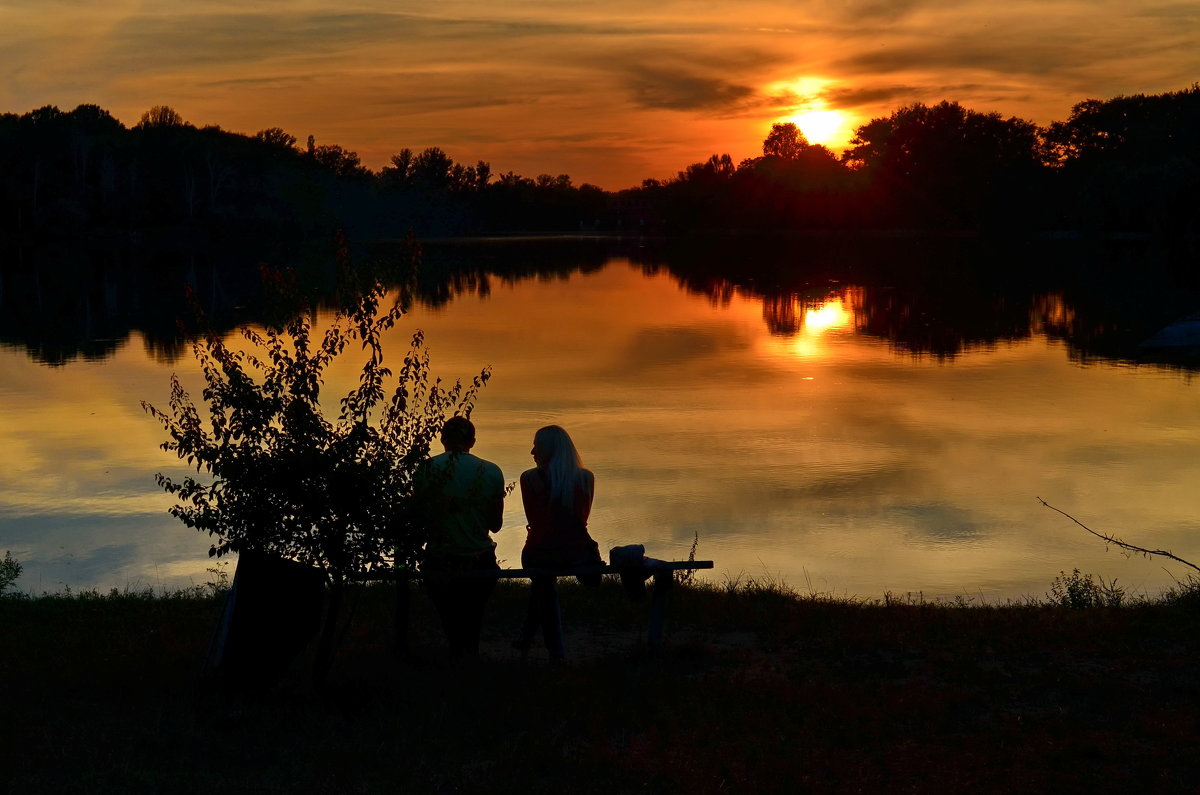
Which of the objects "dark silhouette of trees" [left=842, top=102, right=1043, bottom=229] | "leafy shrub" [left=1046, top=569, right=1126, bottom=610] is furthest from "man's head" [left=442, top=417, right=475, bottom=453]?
"dark silhouette of trees" [left=842, top=102, right=1043, bottom=229]

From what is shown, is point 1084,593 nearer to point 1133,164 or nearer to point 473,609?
point 473,609

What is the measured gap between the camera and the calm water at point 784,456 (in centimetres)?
1242

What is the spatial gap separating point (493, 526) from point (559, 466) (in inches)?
24.4

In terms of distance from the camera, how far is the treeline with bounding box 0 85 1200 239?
111 meters

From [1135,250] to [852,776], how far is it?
92.9 metres

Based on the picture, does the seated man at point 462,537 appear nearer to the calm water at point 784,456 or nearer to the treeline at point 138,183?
the calm water at point 784,456

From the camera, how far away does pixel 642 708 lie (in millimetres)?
7223

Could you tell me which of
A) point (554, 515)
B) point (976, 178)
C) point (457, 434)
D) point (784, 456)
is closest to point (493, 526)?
point (554, 515)

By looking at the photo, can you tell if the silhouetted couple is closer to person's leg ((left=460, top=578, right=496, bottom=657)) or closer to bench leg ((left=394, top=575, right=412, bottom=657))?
person's leg ((left=460, top=578, right=496, bottom=657))

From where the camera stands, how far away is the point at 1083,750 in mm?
6605

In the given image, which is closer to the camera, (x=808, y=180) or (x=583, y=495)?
(x=583, y=495)

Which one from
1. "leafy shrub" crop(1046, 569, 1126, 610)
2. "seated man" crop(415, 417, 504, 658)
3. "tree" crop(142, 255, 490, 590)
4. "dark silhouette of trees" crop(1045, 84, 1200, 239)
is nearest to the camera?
"tree" crop(142, 255, 490, 590)

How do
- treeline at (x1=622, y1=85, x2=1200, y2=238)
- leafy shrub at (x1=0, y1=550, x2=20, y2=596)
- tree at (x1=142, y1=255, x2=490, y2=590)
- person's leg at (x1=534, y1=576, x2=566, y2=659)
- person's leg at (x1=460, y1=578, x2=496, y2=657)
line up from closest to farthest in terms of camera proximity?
tree at (x1=142, y1=255, x2=490, y2=590) < person's leg at (x1=460, y1=578, x2=496, y2=657) < person's leg at (x1=534, y1=576, x2=566, y2=659) < leafy shrub at (x1=0, y1=550, x2=20, y2=596) < treeline at (x1=622, y1=85, x2=1200, y2=238)

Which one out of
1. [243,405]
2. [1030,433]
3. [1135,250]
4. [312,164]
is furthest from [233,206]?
[243,405]
